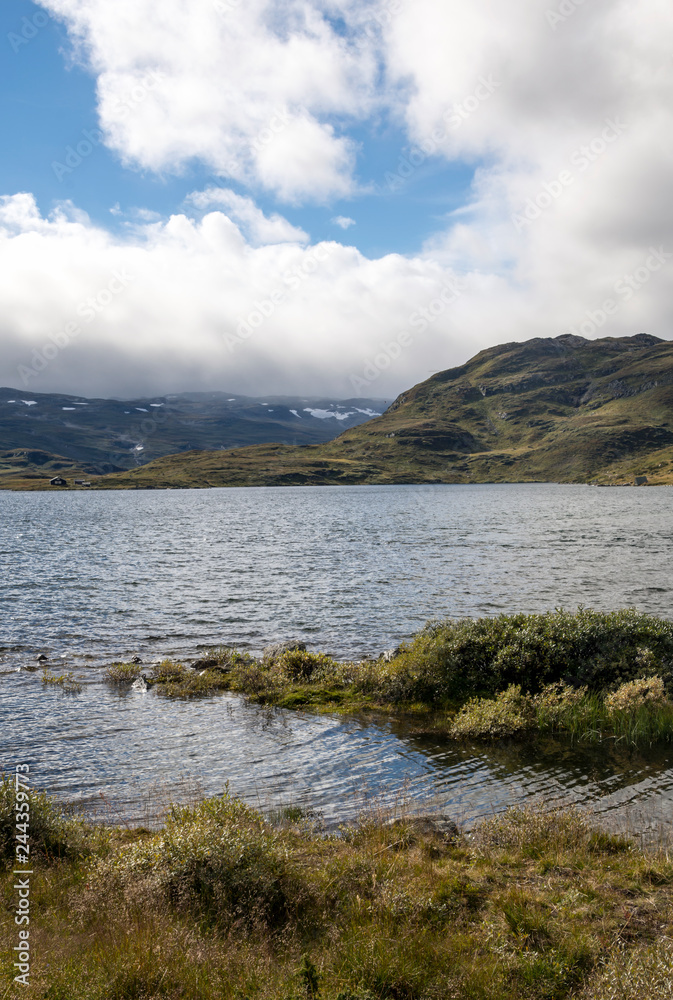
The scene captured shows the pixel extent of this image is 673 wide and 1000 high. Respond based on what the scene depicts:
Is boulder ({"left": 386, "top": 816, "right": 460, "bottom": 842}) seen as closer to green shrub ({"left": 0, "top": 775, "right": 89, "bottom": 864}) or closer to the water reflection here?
the water reflection

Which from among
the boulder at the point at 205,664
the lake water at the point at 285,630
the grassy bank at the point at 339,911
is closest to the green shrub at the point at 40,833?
the grassy bank at the point at 339,911

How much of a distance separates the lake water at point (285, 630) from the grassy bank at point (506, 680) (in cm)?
130

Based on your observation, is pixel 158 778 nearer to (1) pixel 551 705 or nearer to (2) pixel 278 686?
(2) pixel 278 686

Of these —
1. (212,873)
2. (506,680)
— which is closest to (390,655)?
(506,680)

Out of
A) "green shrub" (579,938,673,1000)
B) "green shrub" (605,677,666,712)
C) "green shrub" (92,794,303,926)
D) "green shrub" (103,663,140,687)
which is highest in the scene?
"green shrub" (579,938,673,1000)

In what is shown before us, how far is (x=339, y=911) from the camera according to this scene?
32.0 ft

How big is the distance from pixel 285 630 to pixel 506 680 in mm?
17685

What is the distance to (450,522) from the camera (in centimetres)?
11538

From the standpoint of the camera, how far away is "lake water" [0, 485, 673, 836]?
1680 centimetres

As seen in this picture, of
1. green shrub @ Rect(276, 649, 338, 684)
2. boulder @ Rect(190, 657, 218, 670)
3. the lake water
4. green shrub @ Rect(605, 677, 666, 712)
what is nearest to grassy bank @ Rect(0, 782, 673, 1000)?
the lake water

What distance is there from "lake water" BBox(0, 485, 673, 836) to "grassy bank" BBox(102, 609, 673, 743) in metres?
1.30

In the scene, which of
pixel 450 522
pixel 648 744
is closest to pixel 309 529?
pixel 450 522

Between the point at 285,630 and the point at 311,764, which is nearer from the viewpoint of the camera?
the point at 311,764

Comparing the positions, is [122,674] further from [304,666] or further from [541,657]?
[541,657]
